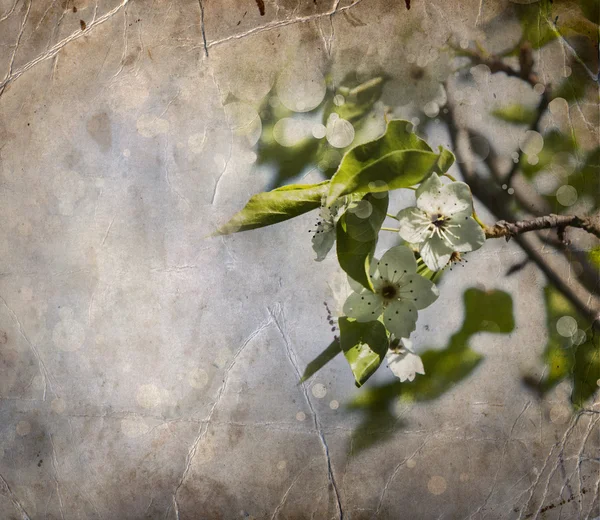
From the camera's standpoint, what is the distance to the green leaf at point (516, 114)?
1364 mm

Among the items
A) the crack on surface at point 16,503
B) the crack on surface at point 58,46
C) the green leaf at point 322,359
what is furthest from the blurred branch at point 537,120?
the crack on surface at point 16,503

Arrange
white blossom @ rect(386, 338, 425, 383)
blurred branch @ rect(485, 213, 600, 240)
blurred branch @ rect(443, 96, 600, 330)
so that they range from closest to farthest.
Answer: white blossom @ rect(386, 338, 425, 383) < blurred branch @ rect(485, 213, 600, 240) < blurred branch @ rect(443, 96, 600, 330)

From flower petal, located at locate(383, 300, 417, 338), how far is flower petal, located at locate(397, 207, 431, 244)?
0.12 metres

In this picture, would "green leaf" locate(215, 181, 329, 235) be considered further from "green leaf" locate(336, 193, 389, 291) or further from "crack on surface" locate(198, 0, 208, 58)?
"crack on surface" locate(198, 0, 208, 58)

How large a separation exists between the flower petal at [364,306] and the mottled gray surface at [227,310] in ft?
1.19

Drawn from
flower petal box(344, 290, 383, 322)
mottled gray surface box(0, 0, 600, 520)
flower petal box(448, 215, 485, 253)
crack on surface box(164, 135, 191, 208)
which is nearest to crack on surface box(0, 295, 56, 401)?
mottled gray surface box(0, 0, 600, 520)

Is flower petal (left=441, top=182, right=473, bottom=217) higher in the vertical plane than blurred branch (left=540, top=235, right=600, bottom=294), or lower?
higher

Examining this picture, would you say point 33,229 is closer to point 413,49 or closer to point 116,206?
point 116,206

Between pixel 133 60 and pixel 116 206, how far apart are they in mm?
389

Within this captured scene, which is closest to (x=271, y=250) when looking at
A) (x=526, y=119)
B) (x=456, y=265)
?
(x=456, y=265)

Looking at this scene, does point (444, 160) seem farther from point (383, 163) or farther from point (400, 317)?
point (400, 317)

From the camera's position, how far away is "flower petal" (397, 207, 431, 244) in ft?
3.11

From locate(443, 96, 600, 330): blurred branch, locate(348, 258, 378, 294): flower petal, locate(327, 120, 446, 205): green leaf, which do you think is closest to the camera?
locate(327, 120, 446, 205): green leaf

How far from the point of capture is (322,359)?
1364mm
